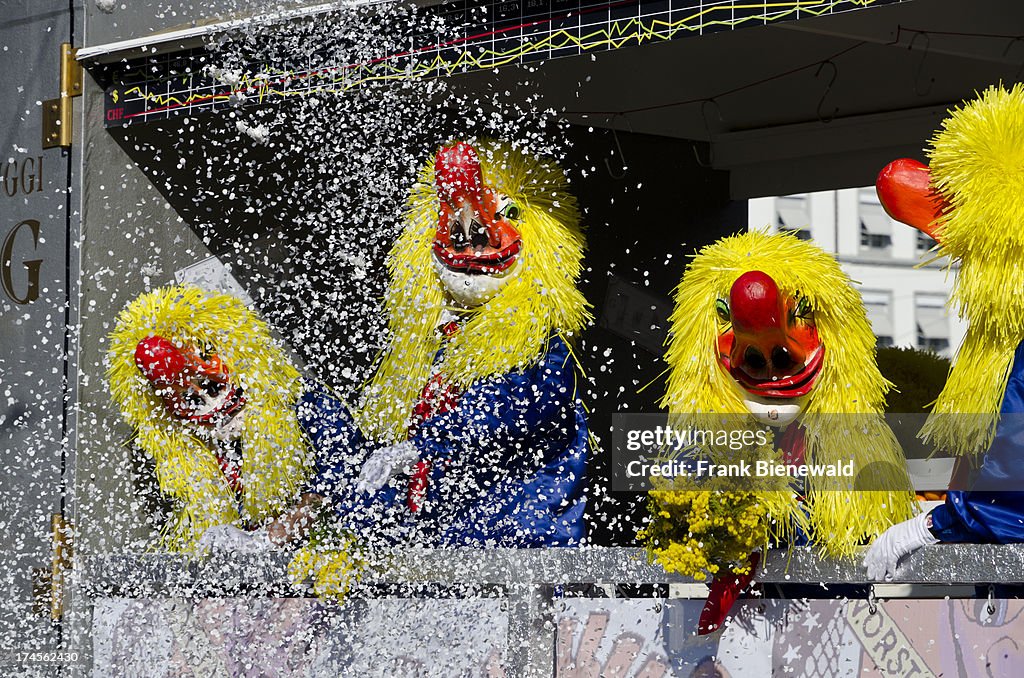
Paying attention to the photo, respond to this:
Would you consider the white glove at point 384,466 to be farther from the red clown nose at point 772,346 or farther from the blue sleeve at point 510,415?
the red clown nose at point 772,346

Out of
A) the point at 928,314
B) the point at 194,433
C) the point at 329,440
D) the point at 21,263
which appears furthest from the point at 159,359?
the point at 928,314

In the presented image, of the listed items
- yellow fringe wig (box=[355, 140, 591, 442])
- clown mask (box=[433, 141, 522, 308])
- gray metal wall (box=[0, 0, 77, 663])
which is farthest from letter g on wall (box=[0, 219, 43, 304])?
clown mask (box=[433, 141, 522, 308])

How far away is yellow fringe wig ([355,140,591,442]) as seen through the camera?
13.2 ft

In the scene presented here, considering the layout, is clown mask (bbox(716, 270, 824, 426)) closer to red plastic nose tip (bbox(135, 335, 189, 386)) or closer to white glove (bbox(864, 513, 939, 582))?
white glove (bbox(864, 513, 939, 582))

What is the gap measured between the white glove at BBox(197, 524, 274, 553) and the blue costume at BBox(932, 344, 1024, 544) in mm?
2277

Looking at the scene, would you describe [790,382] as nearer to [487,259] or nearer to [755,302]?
[755,302]

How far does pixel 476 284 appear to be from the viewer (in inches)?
163

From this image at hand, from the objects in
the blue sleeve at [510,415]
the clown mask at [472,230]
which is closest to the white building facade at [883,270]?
the clown mask at [472,230]

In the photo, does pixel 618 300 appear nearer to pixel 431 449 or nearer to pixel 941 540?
pixel 431 449

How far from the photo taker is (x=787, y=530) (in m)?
3.39

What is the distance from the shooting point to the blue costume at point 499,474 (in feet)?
13.1

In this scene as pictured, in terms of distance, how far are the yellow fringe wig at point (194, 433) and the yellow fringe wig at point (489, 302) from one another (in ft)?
1.06

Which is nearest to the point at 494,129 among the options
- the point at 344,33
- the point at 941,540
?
the point at 344,33

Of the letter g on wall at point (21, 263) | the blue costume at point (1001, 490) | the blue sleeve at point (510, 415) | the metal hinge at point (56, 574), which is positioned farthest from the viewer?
the letter g on wall at point (21, 263)
